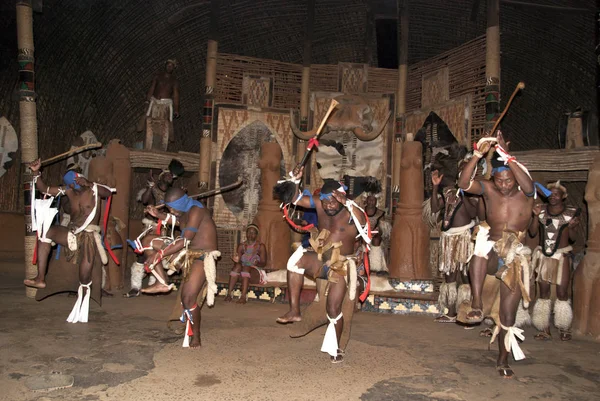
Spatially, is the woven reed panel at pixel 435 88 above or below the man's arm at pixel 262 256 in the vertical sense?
above

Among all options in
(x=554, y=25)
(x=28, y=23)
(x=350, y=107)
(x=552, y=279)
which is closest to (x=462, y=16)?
(x=554, y=25)

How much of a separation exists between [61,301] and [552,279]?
20.3ft

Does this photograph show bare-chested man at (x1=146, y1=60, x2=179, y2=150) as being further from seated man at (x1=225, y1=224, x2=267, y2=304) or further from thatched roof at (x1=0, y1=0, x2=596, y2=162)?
seated man at (x1=225, y1=224, x2=267, y2=304)

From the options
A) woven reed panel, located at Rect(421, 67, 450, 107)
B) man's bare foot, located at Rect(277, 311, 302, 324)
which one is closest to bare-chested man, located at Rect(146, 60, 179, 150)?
woven reed panel, located at Rect(421, 67, 450, 107)

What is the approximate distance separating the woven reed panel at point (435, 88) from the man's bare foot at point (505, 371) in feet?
18.8

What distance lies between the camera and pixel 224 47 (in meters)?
12.4

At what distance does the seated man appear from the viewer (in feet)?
25.3

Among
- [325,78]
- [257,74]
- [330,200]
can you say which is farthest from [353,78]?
[330,200]

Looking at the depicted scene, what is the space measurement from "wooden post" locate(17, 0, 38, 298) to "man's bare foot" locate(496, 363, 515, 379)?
594cm

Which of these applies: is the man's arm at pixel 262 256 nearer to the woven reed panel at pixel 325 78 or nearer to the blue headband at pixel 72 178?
the blue headband at pixel 72 178

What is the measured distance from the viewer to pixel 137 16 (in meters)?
10.7

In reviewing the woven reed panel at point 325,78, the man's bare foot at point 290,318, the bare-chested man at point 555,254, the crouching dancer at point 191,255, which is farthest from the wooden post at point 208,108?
the bare-chested man at point 555,254

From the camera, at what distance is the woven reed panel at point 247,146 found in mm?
9812

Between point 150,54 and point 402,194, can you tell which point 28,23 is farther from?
point 402,194
